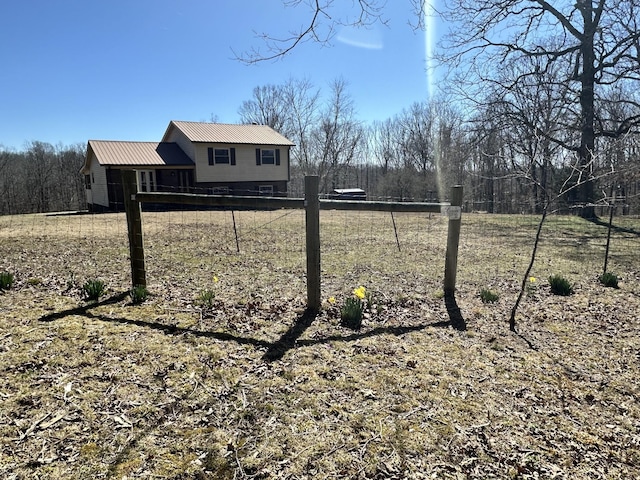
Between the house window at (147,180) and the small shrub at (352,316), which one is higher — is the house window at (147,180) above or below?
above

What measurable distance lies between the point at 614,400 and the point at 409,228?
12.6 meters

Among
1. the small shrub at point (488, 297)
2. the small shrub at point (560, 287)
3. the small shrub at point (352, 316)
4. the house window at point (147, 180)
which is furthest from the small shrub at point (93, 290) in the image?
the house window at point (147, 180)

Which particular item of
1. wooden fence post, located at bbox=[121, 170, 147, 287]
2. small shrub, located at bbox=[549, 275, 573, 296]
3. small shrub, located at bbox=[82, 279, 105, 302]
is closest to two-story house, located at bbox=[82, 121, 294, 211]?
wooden fence post, located at bbox=[121, 170, 147, 287]

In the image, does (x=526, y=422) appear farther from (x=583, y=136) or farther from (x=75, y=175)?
(x=75, y=175)

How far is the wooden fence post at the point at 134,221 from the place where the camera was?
5.34 meters

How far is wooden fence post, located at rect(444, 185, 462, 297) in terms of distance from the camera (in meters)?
5.33

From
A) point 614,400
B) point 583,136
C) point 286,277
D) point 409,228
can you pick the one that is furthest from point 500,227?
point 614,400

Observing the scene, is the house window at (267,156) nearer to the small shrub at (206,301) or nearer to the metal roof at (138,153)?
the metal roof at (138,153)

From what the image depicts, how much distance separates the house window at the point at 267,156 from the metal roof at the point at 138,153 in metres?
4.71

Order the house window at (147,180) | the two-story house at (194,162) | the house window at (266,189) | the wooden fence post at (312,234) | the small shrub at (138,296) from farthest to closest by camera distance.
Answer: the house window at (266,189) → the house window at (147,180) → the two-story house at (194,162) → the small shrub at (138,296) → the wooden fence post at (312,234)

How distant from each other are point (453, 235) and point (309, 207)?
88.0 inches

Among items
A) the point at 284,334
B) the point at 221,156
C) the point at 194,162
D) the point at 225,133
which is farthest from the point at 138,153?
the point at 284,334

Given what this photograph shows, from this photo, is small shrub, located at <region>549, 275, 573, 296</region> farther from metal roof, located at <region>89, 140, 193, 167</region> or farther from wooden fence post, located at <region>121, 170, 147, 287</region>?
metal roof, located at <region>89, 140, 193, 167</region>

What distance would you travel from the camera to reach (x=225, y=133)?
87.9 feet
